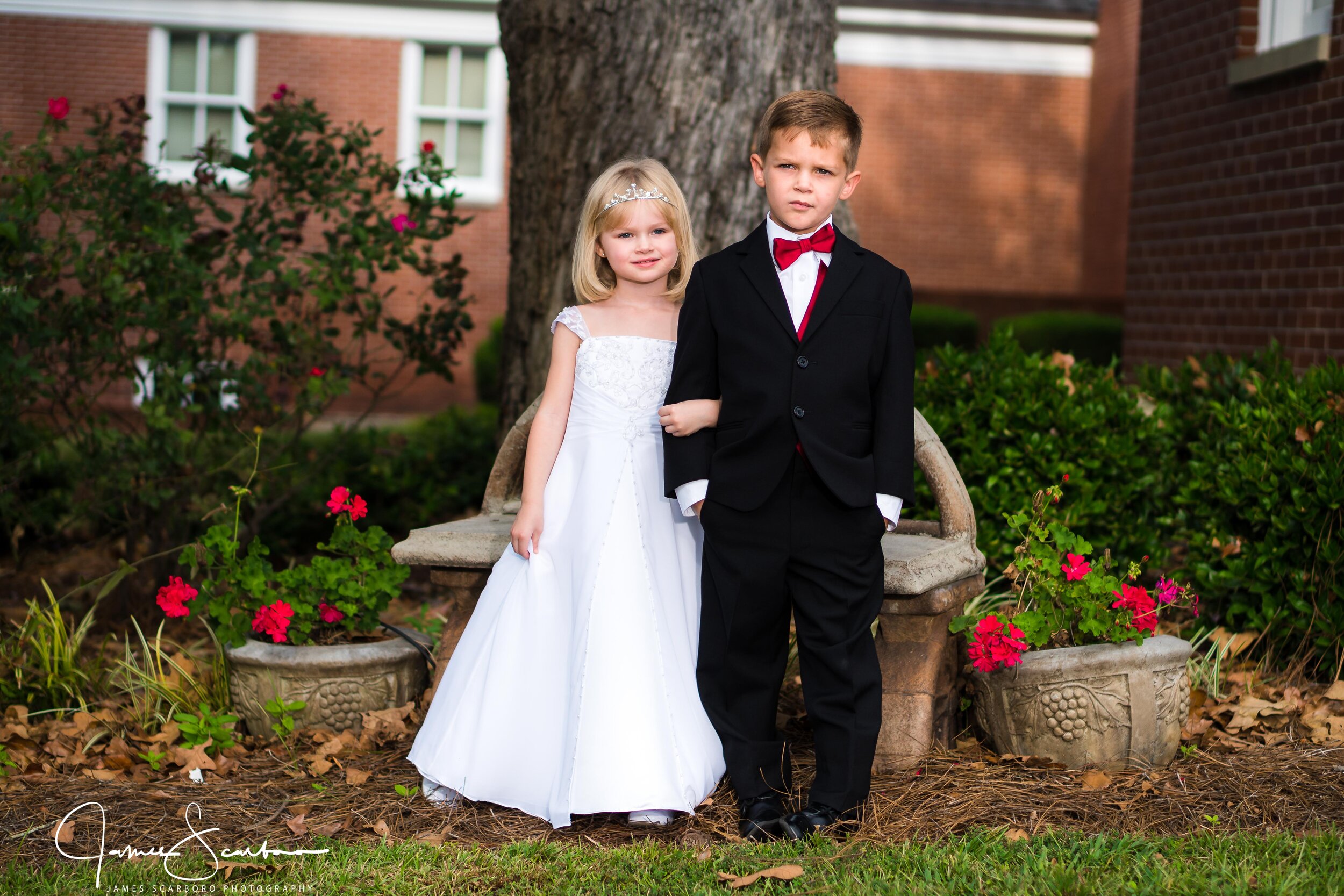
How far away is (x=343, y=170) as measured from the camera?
479cm

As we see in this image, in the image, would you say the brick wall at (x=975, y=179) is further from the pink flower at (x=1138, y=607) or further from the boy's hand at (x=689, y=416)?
the boy's hand at (x=689, y=416)

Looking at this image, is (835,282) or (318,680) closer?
(835,282)

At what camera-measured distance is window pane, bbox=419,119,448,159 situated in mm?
14562

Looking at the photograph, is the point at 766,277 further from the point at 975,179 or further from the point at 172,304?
the point at 975,179

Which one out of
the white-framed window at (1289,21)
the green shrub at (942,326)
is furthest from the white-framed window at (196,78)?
the white-framed window at (1289,21)

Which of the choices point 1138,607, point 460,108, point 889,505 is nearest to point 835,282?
point 889,505

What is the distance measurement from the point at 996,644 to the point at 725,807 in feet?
2.70

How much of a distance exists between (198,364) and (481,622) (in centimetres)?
222

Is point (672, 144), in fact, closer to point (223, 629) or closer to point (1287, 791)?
point (223, 629)

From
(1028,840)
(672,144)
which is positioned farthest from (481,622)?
(672,144)

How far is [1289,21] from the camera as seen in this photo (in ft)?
21.6

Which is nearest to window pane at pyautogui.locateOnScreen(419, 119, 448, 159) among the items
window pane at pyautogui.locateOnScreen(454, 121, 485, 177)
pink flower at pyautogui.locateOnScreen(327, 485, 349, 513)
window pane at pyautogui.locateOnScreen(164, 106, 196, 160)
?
window pane at pyautogui.locateOnScreen(454, 121, 485, 177)

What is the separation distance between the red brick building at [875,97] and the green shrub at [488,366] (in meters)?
0.88

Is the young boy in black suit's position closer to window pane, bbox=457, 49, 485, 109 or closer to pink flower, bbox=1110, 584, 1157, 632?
pink flower, bbox=1110, 584, 1157, 632
